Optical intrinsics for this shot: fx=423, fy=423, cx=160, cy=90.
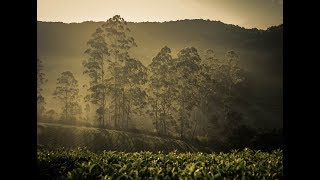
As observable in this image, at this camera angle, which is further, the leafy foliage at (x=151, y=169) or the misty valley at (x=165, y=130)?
the misty valley at (x=165, y=130)

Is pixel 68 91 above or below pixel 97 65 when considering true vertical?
below

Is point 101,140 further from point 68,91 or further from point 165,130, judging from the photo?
point 68,91

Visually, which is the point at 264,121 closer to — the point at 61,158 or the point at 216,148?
the point at 216,148

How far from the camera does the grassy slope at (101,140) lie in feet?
168

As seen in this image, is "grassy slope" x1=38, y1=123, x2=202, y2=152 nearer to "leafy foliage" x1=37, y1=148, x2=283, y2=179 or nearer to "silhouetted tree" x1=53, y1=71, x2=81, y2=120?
"silhouetted tree" x1=53, y1=71, x2=81, y2=120

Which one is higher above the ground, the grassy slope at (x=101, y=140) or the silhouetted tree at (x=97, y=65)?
the silhouetted tree at (x=97, y=65)

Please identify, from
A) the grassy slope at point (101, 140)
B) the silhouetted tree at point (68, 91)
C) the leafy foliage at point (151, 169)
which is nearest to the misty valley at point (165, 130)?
the leafy foliage at point (151, 169)


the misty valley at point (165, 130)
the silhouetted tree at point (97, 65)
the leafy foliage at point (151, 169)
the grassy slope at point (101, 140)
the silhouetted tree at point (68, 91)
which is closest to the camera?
the leafy foliage at point (151, 169)

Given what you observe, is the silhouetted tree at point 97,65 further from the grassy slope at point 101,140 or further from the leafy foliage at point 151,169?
the leafy foliage at point 151,169

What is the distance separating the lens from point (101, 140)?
172 feet

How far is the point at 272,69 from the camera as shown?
171 metres

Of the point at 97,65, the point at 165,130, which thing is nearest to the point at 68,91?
the point at 97,65
